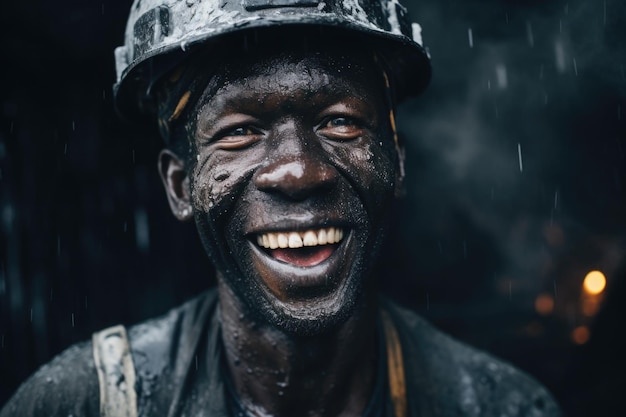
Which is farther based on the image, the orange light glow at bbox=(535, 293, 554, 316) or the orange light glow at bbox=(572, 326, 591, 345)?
the orange light glow at bbox=(535, 293, 554, 316)

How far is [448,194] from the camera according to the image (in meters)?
4.62

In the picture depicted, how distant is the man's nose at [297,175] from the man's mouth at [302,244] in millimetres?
136

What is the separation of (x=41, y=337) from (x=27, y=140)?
4.12 feet

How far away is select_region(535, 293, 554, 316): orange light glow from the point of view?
4579 millimetres

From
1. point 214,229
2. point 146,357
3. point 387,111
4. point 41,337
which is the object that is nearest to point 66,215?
point 41,337

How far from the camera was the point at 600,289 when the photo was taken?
442 centimetres

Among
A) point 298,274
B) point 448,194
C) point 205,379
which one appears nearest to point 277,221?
point 298,274

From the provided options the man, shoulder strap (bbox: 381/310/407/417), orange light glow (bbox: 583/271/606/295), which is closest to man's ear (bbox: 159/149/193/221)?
the man

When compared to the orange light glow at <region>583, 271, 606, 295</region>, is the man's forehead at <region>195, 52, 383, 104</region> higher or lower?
higher

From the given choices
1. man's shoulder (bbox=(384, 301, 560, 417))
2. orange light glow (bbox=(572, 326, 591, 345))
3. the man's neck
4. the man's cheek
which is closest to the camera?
the man's cheek

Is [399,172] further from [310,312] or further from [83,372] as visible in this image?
[83,372]

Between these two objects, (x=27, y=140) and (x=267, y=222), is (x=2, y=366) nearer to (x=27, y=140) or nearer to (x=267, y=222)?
(x=27, y=140)

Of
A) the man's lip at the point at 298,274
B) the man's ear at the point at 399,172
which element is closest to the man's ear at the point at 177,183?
the man's lip at the point at 298,274

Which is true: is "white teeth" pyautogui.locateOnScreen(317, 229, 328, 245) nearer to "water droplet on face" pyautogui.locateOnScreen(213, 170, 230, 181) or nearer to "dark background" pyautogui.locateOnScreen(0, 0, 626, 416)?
"water droplet on face" pyautogui.locateOnScreen(213, 170, 230, 181)
